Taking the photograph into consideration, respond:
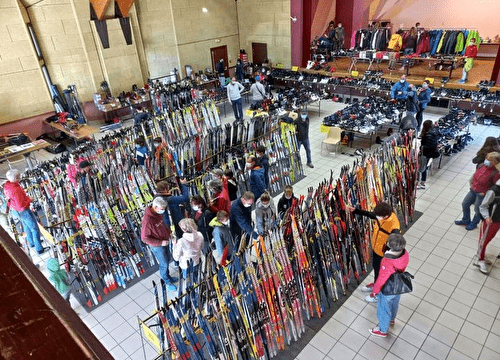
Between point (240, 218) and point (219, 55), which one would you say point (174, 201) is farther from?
point (219, 55)

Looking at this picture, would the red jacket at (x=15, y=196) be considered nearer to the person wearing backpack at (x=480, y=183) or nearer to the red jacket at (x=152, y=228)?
the red jacket at (x=152, y=228)

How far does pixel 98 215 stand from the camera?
6246 mm

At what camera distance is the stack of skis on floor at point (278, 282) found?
3.98 metres

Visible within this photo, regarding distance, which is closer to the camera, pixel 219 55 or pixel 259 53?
pixel 219 55

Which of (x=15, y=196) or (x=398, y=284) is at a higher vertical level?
(x=15, y=196)

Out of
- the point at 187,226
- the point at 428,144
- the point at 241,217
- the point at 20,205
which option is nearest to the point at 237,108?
the point at 428,144

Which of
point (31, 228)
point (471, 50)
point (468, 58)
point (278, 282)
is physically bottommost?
point (31, 228)

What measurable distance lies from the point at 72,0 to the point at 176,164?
864cm

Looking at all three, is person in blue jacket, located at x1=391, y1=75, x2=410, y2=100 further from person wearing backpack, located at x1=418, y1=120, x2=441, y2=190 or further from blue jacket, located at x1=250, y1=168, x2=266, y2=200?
blue jacket, located at x1=250, y1=168, x2=266, y2=200

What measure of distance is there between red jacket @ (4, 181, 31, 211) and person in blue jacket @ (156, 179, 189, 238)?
8.30 feet

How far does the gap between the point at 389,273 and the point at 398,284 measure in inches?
7.2

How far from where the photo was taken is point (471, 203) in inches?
258

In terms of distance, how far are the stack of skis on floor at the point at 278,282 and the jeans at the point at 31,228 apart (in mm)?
3300

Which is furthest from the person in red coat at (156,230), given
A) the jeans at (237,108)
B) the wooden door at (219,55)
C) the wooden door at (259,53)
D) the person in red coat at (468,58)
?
the wooden door at (259,53)
